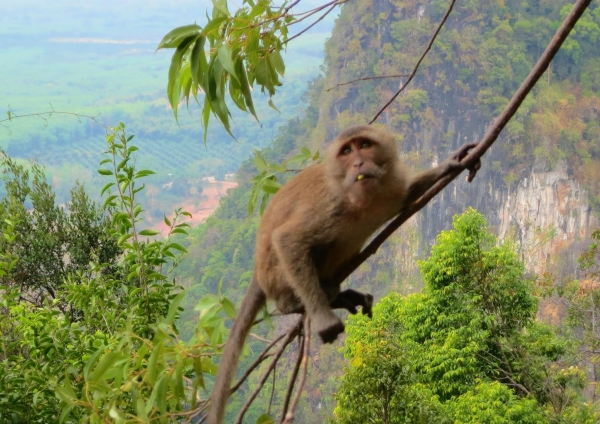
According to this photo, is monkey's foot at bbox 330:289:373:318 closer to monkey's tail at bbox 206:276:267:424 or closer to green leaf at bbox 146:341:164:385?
monkey's tail at bbox 206:276:267:424

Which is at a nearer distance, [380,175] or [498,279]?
[380,175]

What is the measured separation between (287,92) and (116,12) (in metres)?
26.4

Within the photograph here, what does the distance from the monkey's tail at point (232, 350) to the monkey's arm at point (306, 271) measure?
0.24 metres

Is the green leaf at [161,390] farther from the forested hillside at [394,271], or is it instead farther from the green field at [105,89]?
the green field at [105,89]

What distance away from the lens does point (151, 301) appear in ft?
12.8

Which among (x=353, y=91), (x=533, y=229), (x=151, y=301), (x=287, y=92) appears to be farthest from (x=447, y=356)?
(x=287, y=92)

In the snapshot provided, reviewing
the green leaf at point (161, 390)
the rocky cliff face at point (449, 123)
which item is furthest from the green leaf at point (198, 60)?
the rocky cliff face at point (449, 123)

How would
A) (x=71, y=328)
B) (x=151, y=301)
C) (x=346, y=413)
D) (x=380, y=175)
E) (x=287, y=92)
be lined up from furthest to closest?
1. (x=287, y=92)
2. (x=346, y=413)
3. (x=151, y=301)
4. (x=71, y=328)
5. (x=380, y=175)

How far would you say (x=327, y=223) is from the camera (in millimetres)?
2355

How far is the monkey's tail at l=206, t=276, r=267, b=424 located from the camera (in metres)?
2.07

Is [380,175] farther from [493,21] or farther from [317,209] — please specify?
[493,21]

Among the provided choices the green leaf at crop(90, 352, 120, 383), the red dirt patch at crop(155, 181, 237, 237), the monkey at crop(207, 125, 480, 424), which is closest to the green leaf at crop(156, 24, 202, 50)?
the monkey at crop(207, 125, 480, 424)

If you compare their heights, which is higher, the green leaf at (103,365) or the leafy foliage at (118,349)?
the green leaf at (103,365)

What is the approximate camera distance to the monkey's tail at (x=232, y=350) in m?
2.07
